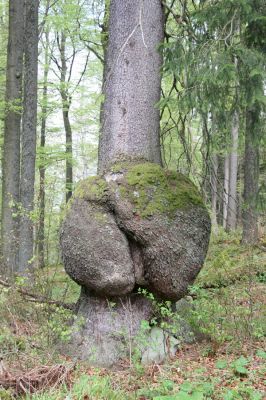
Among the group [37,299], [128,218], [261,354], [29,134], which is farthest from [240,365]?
[29,134]

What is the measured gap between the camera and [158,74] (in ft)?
15.8

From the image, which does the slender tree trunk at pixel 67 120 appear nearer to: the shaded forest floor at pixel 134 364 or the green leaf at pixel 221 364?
the shaded forest floor at pixel 134 364

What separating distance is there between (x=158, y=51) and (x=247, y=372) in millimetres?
3571

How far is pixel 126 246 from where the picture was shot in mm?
4207

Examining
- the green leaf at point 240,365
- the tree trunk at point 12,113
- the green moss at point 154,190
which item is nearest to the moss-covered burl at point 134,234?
the green moss at point 154,190

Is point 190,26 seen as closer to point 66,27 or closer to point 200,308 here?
point 200,308

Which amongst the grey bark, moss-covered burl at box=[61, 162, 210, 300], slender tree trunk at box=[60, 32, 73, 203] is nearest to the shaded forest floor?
moss-covered burl at box=[61, 162, 210, 300]

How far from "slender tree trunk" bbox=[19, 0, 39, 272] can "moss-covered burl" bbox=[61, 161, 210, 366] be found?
331cm

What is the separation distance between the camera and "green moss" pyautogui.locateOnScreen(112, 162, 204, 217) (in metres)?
4.23

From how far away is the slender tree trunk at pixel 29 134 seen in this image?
295 inches

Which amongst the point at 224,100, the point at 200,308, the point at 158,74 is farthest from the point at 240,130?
the point at 200,308

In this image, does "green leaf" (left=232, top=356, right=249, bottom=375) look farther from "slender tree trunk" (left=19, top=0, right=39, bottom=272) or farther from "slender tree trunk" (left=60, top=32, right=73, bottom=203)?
"slender tree trunk" (left=60, top=32, right=73, bottom=203)

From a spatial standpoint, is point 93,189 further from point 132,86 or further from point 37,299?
point 37,299

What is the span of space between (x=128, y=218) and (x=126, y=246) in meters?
0.30
